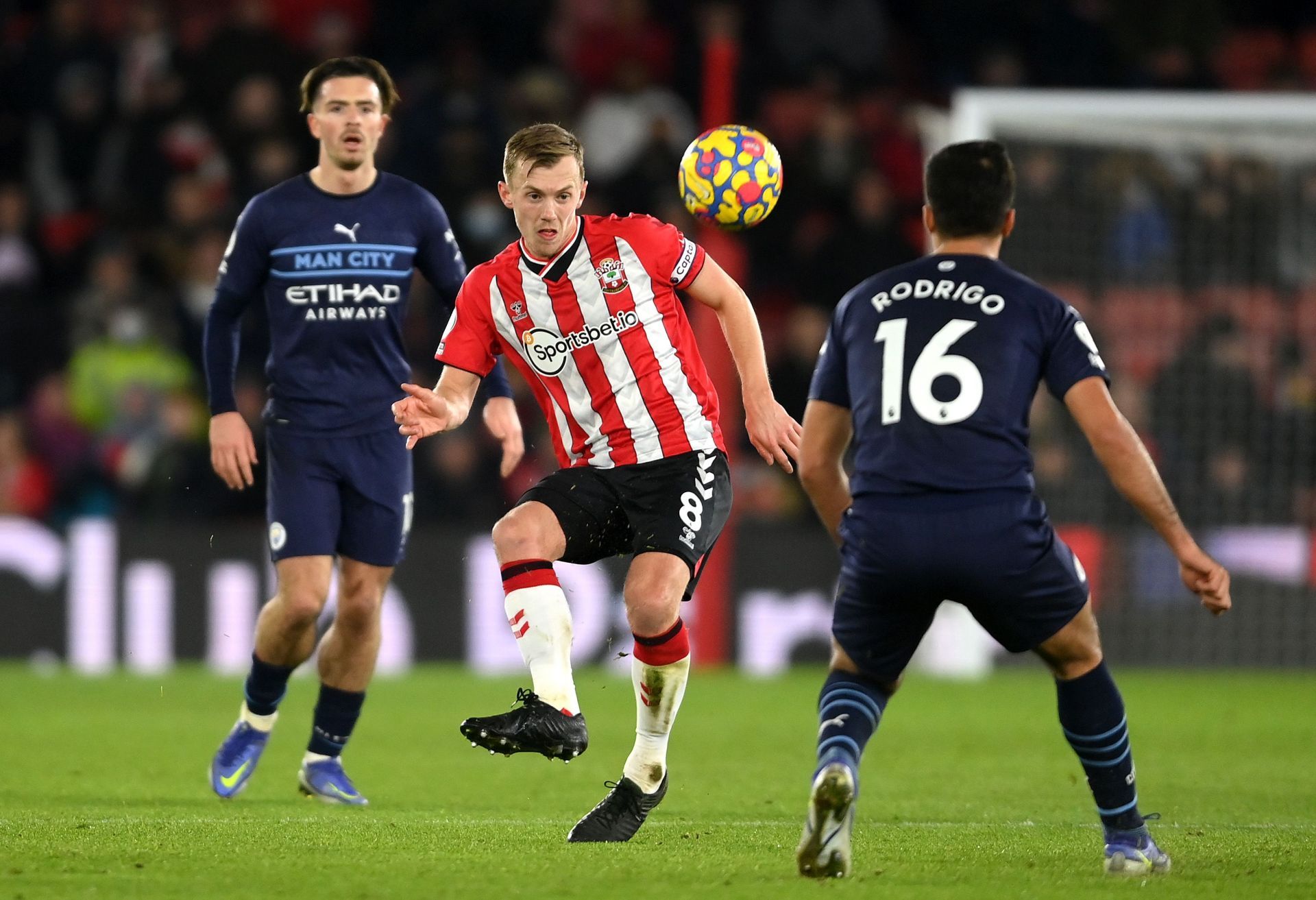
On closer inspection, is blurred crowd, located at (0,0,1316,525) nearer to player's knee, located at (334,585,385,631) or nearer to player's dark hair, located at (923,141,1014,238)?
player's knee, located at (334,585,385,631)

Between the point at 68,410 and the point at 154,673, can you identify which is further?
the point at 68,410

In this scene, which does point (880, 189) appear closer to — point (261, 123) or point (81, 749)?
point (261, 123)

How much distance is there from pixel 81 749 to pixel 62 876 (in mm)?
3598

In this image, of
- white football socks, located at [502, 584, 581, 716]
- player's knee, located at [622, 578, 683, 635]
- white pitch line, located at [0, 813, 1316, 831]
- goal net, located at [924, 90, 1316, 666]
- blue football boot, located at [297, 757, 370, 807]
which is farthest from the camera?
goal net, located at [924, 90, 1316, 666]

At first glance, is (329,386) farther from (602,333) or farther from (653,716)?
(653,716)

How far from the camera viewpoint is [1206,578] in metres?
4.52

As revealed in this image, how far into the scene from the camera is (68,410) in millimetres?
12719

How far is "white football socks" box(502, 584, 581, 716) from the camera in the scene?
5125 mm

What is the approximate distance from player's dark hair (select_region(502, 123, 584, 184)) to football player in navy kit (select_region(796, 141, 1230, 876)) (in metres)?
1.04

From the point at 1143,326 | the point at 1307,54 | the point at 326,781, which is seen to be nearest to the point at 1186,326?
the point at 1143,326

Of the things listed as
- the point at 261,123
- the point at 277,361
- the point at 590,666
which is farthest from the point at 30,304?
the point at 277,361

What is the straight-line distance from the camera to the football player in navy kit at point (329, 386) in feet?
21.2

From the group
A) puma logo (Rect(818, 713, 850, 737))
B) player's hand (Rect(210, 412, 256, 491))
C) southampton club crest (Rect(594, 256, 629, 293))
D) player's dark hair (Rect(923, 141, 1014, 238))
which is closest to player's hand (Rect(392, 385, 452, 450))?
southampton club crest (Rect(594, 256, 629, 293))

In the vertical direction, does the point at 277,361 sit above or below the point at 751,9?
below
